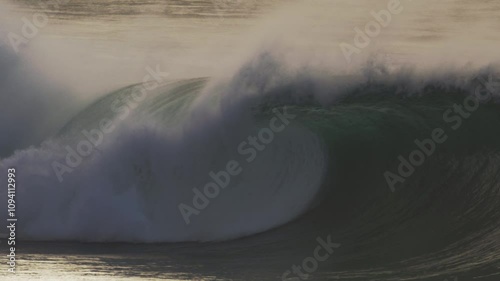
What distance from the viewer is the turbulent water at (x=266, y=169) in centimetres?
988

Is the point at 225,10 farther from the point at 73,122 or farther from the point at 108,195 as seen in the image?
the point at 108,195

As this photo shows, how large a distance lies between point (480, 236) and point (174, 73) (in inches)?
347

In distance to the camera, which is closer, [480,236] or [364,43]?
[480,236]

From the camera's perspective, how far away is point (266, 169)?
11.6 m

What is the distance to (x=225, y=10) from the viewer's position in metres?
25.0

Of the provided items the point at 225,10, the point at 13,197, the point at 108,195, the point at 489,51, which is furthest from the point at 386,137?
the point at 225,10

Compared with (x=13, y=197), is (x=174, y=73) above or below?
above

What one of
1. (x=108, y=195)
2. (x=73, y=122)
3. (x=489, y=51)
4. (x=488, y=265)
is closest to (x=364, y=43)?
(x=489, y=51)

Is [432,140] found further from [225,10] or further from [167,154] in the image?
[225,10]

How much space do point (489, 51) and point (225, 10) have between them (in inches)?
338

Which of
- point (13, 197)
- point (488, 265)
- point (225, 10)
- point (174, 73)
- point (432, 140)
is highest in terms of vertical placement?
point (225, 10)

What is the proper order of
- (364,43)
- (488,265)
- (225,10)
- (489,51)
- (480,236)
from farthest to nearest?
(225,10) → (364,43) → (489,51) → (480,236) → (488,265)

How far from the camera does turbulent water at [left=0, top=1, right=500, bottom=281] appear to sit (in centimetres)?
988

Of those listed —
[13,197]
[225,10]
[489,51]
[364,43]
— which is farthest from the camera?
[225,10]
